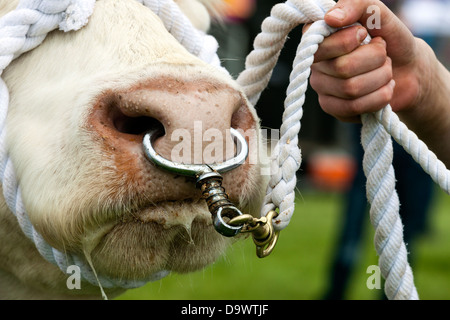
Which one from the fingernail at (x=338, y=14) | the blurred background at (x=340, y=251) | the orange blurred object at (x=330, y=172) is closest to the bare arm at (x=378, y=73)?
the fingernail at (x=338, y=14)

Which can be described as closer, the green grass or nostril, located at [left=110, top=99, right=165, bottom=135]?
nostril, located at [left=110, top=99, right=165, bottom=135]

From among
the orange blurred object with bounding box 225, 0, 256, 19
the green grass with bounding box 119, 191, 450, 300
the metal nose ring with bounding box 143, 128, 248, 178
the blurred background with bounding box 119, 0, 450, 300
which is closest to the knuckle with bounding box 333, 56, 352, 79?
the metal nose ring with bounding box 143, 128, 248, 178

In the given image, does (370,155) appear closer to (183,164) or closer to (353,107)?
(353,107)

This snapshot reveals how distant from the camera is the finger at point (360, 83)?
1.45m

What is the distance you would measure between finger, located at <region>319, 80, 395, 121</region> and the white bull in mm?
241

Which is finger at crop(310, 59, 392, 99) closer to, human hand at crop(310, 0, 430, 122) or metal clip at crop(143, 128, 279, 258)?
human hand at crop(310, 0, 430, 122)

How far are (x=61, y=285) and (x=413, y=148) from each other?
3.04 ft

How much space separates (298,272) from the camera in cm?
518

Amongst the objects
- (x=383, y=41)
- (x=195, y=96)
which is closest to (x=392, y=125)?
(x=383, y=41)

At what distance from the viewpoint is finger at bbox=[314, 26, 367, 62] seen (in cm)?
143

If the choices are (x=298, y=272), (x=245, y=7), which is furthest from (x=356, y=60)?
(x=245, y=7)

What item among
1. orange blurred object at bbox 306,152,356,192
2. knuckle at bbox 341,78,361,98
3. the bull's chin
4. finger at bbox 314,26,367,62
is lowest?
orange blurred object at bbox 306,152,356,192

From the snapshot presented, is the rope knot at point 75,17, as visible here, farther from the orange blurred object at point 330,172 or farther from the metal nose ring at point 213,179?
the orange blurred object at point 330,172

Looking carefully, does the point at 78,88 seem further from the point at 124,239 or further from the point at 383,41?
the point at 383,41
